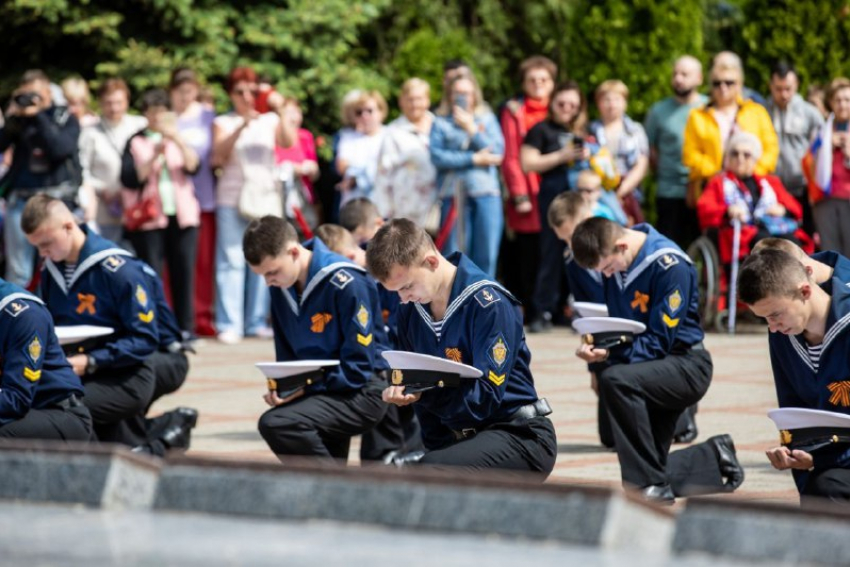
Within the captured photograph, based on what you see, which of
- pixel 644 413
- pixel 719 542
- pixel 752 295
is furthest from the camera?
pixel 644 413

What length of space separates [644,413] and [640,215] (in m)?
6.00

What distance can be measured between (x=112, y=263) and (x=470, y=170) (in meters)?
5.15

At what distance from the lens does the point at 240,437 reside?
9.56 m

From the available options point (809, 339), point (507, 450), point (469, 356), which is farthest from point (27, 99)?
point (809, 339)

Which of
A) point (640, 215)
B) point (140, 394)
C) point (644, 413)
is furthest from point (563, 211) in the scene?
point (640, 215)

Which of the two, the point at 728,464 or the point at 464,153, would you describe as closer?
the point at 728,464

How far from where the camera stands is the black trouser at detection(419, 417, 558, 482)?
21.2 ft

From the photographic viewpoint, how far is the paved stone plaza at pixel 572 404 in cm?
846

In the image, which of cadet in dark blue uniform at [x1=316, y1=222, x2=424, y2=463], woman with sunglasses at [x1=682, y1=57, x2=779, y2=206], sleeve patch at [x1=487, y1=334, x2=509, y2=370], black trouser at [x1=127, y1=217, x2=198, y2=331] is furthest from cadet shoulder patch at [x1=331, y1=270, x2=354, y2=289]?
woman with sunglasses at [x1=682, y1=57, x2=779, y2=206]

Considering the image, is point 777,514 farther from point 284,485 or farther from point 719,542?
point 284,485

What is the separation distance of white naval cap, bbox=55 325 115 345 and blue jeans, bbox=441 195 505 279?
5.41 meters

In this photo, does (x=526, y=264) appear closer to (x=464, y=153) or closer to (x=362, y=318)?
(x=464, y=153)

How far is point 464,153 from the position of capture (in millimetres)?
13375

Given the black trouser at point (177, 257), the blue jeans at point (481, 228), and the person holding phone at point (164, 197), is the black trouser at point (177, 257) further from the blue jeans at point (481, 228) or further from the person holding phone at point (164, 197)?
the blue jeans at point (481, 228)
